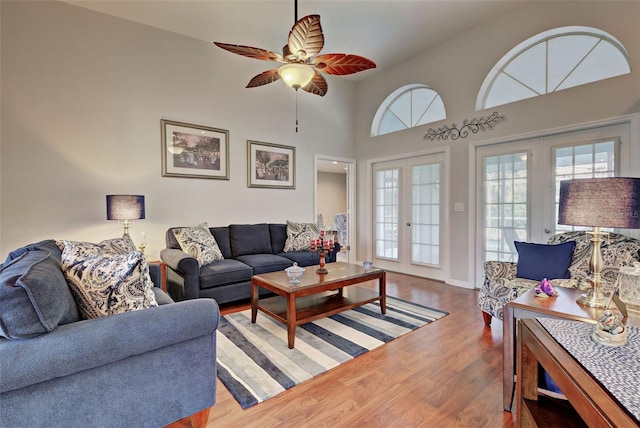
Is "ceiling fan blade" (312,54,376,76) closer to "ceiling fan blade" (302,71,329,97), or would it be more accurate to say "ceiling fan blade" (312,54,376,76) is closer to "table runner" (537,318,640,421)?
"ceiling fan blade" (302,71,329,97)

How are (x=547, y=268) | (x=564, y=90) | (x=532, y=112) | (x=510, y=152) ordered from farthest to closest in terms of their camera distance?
(x=510, y=152) < (x=532, y=112) < (x=564, y=90) < (x=547, y=268)

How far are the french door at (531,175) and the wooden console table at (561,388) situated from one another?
2.79 meters

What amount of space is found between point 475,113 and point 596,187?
2.85m

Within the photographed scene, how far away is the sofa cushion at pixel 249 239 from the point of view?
403 centimetres

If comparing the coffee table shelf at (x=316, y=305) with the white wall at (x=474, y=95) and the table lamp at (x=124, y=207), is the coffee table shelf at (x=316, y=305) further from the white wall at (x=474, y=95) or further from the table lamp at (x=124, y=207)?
the white wall at (x=474, y=95)

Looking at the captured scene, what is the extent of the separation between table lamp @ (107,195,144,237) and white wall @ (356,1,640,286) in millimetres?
3735

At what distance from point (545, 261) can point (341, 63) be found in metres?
2.46

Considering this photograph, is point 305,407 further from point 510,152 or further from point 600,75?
point 600,75

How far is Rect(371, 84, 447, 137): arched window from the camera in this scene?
15.1 ft

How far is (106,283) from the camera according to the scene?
1.39m

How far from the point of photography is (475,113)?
3.99m

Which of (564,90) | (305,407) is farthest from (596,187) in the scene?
(564,90)

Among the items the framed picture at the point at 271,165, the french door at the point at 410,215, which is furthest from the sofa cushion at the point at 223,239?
the french door at the point at 410,215

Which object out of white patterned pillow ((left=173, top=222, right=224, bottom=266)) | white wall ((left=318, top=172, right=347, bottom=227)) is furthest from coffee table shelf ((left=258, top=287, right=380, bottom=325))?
white wall ((left=318, top=172, right=347, bottom=227))
